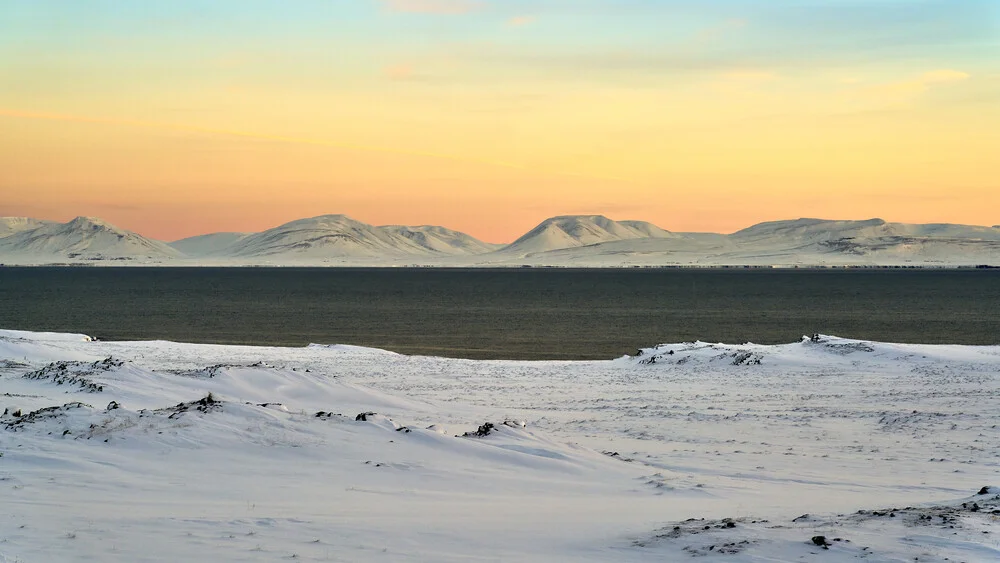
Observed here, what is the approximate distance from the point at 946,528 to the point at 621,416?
483 inches

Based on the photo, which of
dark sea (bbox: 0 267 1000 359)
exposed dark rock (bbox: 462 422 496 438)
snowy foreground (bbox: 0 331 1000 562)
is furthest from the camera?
dark sea (bbox: 0 267 1000 359)

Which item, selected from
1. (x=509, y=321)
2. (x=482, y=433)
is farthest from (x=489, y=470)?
(x=509, y=321)

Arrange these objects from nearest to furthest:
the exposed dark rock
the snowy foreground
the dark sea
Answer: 1. the snowy foreground
2. the exposed dark rock
3. the dark sea

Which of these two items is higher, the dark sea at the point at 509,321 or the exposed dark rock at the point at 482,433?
the exposed dark rock at the point at 482,433

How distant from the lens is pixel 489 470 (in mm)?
15312

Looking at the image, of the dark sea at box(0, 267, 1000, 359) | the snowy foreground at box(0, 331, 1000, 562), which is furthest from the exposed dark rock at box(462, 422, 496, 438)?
the dark sea at box(0, 267, 1000, 359)

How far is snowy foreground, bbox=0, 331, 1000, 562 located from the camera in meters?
10.7

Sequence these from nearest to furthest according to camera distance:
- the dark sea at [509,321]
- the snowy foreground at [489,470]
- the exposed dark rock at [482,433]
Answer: the snowy foreground at [489,470] → the exposed dark rock at [482,433] → the dark sea at [509,321]

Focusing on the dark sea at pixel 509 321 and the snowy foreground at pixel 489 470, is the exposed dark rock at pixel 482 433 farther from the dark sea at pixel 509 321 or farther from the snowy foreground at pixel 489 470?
the dark sea at pixel 509 321

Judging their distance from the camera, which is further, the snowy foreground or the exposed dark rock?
the exposed dark rock

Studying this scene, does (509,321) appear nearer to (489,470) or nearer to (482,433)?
(482,433)

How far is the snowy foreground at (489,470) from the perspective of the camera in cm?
1066

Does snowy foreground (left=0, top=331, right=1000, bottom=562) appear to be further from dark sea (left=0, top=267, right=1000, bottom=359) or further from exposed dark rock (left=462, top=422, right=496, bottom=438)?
dark sea (left=0, top=267, right=1000, bottom=359)

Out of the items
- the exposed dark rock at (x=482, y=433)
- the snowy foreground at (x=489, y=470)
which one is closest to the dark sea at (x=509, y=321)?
the snowy foreground at (x=489, y=470)
